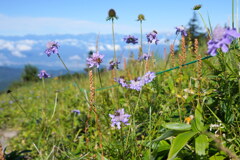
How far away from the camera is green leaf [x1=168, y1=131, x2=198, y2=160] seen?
0.99 m

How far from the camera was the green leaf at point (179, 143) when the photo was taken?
0.99 m

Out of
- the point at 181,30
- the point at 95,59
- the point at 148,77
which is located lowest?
the point at 148,77

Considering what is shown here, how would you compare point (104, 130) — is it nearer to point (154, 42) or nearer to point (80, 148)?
point (80, 148)

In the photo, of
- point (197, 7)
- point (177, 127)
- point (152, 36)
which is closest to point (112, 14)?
point (152, 36)

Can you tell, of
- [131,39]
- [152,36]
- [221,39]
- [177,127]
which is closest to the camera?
[221,39]

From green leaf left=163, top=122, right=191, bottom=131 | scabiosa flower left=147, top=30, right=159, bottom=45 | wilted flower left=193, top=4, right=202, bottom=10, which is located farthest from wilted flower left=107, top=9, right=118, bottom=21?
green leaf left=163, top=122, right=191, bottom=131

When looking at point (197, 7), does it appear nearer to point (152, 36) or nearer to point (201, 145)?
point (152, 36)

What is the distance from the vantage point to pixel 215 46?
62 cm

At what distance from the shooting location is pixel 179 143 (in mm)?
1003

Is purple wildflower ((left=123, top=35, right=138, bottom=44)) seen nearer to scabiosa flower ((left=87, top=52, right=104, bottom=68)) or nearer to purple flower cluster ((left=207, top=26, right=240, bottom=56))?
scabiosa flower ((left=87, top=52, right=104, bottom=68))

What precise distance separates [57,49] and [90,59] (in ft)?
0.62

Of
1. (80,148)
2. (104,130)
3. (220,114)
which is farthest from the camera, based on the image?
(104,130)

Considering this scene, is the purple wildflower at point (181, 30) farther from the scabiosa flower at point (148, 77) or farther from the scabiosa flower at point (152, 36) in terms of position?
the scabiosa flower at point (148, 77)

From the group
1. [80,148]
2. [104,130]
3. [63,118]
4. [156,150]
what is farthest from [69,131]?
[156,150]
